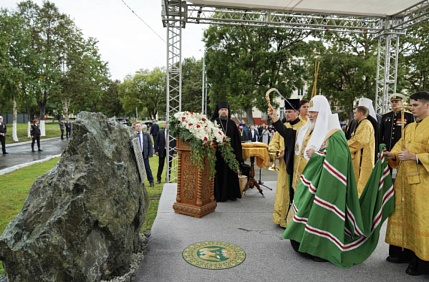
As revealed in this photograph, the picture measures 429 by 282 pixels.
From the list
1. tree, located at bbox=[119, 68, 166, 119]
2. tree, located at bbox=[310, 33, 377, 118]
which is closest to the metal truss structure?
tree, located at bbox=[310, 33, 377, 118]

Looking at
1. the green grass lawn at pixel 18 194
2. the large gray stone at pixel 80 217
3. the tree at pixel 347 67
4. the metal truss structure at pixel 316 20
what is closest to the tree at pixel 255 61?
the tree at pixel 347 67

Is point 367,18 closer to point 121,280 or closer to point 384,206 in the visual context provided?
point 384,206

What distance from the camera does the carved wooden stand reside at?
516 centimetres

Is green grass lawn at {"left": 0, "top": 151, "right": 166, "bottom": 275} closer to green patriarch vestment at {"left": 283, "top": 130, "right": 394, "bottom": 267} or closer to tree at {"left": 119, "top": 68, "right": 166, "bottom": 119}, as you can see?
green patriarch vestment at {"left": 283, "top": 130, "right": 394, "bottom": 267}

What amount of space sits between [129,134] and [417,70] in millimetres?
25262

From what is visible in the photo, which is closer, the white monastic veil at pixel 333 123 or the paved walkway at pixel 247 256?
the paved walkway at pixel 247 256

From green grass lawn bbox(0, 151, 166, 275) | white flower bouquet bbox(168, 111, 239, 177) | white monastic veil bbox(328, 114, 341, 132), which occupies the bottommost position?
green grass lawn bbox(0, 151, 166, 275)

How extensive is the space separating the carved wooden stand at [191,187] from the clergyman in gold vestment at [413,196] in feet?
8.94

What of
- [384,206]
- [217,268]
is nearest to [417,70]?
[384,206]

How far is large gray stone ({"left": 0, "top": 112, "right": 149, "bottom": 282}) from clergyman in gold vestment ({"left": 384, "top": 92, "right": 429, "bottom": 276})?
295 centimetres

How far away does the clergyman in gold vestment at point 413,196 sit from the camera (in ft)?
10.8

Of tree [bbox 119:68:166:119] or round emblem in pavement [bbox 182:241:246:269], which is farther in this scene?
tree [bbox 119:68:166:119]

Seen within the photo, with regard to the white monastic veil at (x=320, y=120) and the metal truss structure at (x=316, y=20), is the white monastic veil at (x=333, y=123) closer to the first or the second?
the white monastic veil at (x=320, y=120)

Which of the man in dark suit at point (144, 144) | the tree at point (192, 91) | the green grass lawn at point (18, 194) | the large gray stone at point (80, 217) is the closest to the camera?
the large gray stone at point (80, 217)
